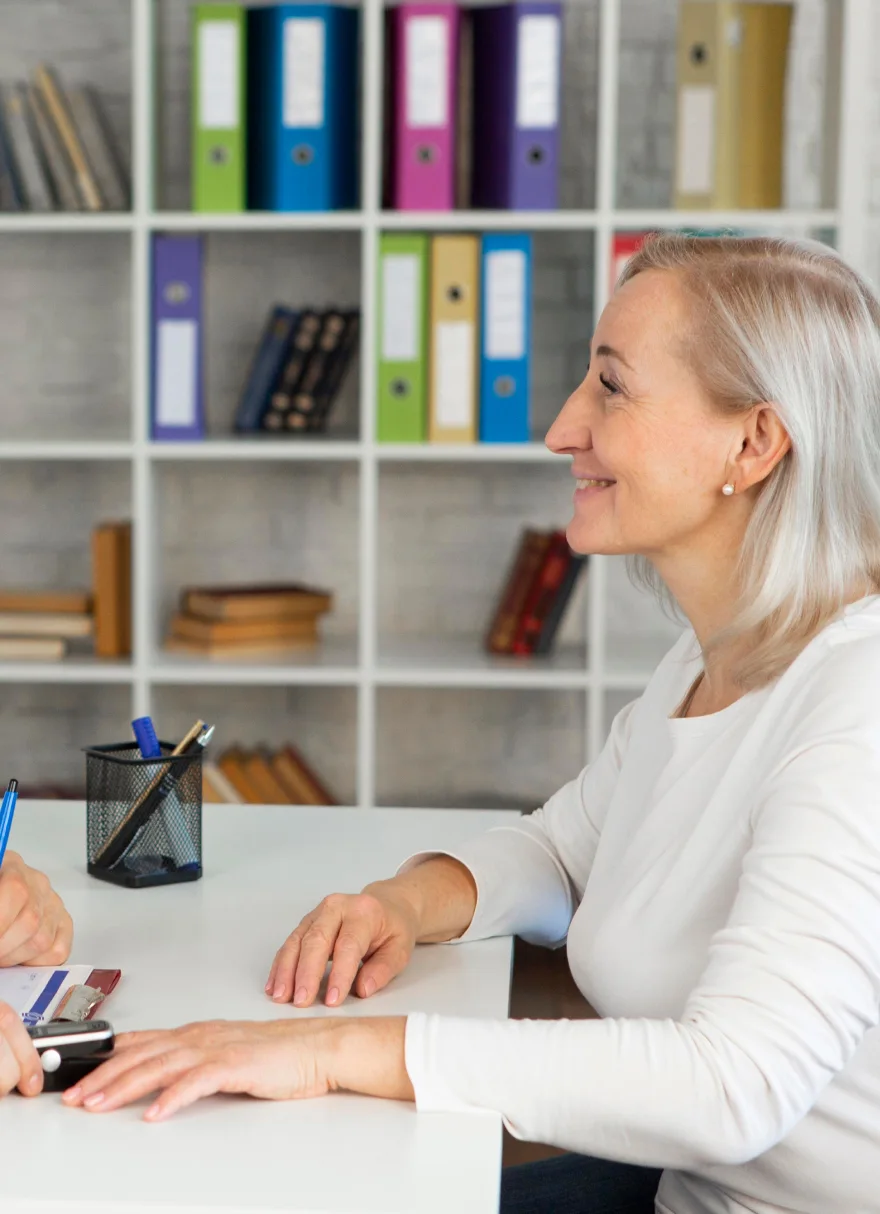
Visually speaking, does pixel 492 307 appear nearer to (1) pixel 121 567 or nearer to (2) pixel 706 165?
(2) pixel 706 165

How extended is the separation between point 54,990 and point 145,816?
30 centimetres

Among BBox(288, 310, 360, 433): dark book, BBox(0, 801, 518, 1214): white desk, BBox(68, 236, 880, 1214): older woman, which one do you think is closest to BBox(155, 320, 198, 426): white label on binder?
BBox(288, 310, 360, 433): dark book

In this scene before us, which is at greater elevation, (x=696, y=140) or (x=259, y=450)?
(x=696, y=140)

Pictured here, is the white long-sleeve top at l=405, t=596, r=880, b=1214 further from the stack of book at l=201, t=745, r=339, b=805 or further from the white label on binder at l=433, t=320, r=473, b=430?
the stack of book at l=201, t=745, r=339, b=805

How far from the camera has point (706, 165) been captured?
2.82 m

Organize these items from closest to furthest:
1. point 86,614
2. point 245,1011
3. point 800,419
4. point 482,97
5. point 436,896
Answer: point 245,1011 → point 800,419 → point 436,896 → point 482,97 → point 86,614

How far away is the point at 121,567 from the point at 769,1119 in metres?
2.38

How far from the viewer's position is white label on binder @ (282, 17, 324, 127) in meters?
2.81

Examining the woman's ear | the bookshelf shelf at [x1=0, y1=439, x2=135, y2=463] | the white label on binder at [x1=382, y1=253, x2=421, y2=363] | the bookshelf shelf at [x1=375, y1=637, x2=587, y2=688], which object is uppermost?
the white label on binder at [x1=382, y1=253, x2=421, y2=363]

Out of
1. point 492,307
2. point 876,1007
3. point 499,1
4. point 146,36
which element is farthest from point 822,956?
point 499,1

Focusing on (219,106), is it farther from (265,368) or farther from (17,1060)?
(17,1060)

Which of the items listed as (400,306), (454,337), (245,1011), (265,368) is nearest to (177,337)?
(265,368)

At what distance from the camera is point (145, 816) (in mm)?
1344

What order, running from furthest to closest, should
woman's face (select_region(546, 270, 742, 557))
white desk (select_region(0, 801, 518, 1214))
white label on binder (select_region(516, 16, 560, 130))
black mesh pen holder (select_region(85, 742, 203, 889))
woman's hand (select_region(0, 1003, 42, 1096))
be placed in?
white label on binder (select_region(516, 16, 560, 130)) → black mesh pen holder (select_region(85, 742, 203, 889)) → woman's face (select_region(546, 270, 742, 557)) → woman's hand (select_region(0, 1003, 42, 1096)) → white desk (select_region(0, 801, 518, 1214))
